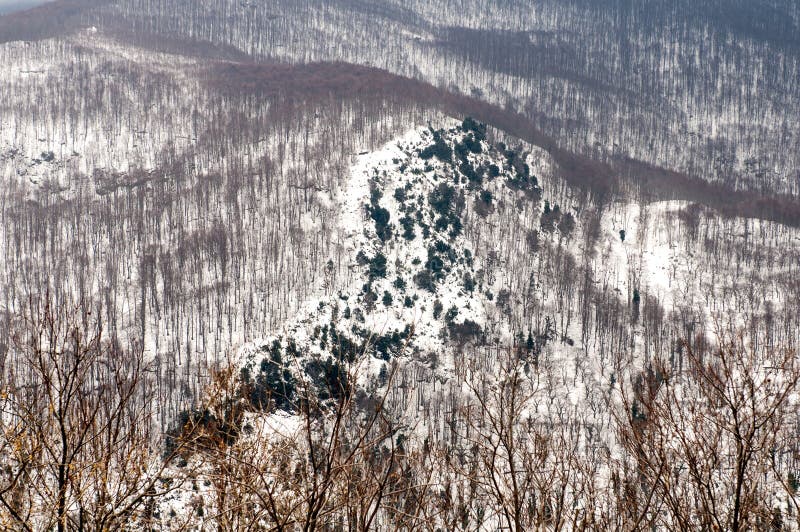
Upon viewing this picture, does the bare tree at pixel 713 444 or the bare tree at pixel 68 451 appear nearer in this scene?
the bare tree at pixel 68 451

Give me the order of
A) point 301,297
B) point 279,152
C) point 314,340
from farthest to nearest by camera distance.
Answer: point 279,152 → point 301,297 → point 314,340

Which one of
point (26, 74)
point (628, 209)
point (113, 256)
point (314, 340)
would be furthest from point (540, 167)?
point (26, 74)

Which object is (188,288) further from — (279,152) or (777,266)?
(777,266)

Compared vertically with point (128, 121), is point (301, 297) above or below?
below

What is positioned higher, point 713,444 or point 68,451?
point 713,444

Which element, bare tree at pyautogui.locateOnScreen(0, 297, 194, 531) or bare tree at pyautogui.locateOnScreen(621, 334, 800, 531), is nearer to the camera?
bare tree at pyautogui.locateOnScreen(0, 297, 194, 531)

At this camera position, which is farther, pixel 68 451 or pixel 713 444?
pixel 68 451

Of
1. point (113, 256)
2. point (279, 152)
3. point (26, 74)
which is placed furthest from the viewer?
point (26, 74)

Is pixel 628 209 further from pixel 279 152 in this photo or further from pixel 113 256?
pixel 113 256

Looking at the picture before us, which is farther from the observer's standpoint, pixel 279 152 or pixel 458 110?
pixel 458 110

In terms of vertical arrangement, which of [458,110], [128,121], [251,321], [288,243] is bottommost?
[251,321]
